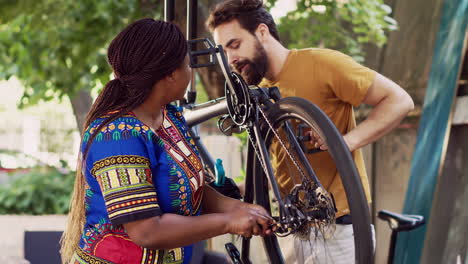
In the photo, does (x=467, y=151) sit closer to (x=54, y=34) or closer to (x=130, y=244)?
(x=130, y=244)

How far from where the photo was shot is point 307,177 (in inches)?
70.5

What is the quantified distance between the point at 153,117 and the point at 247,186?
0.57 metres

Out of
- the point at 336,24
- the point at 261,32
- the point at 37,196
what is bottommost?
the point at 37,196

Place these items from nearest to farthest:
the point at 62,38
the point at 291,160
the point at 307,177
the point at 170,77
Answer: the point at 170,77 → the point at 307,177 → the point at 291,160 → the point at 62,38

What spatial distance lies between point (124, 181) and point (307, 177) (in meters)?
0.50

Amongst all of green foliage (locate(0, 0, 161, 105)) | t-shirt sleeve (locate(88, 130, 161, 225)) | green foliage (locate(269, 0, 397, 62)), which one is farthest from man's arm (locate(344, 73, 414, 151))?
green foliage (locate(0, 0, 161, 105))

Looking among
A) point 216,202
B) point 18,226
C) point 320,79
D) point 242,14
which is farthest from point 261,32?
point 18,226

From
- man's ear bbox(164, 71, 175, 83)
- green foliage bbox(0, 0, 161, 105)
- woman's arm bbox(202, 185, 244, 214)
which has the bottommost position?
woman's arm bbox(202, 185, 244, 214)

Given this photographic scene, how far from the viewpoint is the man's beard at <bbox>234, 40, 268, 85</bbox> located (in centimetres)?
226

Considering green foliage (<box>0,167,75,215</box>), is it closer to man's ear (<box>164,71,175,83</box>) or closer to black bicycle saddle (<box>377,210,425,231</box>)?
man's ear (<box>164,71,175,83</box>)

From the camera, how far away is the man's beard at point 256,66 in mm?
2260

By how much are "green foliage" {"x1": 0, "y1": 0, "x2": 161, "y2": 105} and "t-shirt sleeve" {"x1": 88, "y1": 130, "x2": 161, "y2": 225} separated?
3147 mm

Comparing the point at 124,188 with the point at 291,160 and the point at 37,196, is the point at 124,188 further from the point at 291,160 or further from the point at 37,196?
the point at 37,196

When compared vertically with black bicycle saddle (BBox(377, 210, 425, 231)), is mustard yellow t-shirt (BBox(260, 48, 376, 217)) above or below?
above
